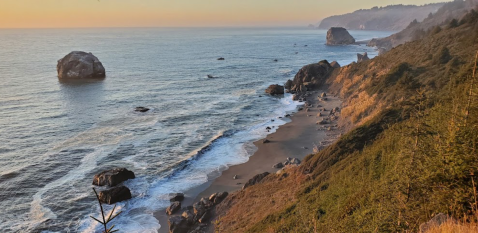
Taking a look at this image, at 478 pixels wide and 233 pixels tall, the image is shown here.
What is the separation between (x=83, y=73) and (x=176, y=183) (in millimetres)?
60707

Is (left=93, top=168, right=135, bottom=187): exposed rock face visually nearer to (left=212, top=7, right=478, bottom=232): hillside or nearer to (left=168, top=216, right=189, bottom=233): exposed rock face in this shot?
(left=168, top=216, right=189, bottom=233): exposed rock face

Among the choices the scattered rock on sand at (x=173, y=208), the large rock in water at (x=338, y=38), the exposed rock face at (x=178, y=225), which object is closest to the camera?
the exposed rock face at (x=178, y=225)

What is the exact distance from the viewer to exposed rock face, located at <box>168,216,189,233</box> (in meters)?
19.8

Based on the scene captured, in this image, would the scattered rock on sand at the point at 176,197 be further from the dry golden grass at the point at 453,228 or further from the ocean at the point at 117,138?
the dry golden grass at the point at 453,228

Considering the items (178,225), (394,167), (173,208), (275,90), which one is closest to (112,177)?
(173,208)

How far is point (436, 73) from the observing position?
31766mm

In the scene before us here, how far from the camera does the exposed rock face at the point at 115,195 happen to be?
23.7 m

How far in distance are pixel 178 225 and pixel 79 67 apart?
67920mm

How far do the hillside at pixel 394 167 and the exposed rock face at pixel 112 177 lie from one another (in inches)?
394

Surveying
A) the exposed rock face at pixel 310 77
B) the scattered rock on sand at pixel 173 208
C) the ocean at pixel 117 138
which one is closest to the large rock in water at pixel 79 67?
the ocean at pixel 117 138

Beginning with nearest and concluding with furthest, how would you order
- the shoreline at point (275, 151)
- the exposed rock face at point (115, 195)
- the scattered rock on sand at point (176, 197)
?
the exposed rock face at point (115, 195) → the scattered rock on sand at point (176, 197) → the shoreline at point (275, 151)

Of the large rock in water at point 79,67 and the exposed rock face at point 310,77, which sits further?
the large rock in water at point 79,67

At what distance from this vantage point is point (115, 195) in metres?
23.8

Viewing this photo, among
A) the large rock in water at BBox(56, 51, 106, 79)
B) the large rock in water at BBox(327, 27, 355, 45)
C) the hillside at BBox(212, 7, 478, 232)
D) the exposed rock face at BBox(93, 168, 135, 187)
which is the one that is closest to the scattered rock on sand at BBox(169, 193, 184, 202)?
the hillside at BBox(212, 7, 478, 232)
